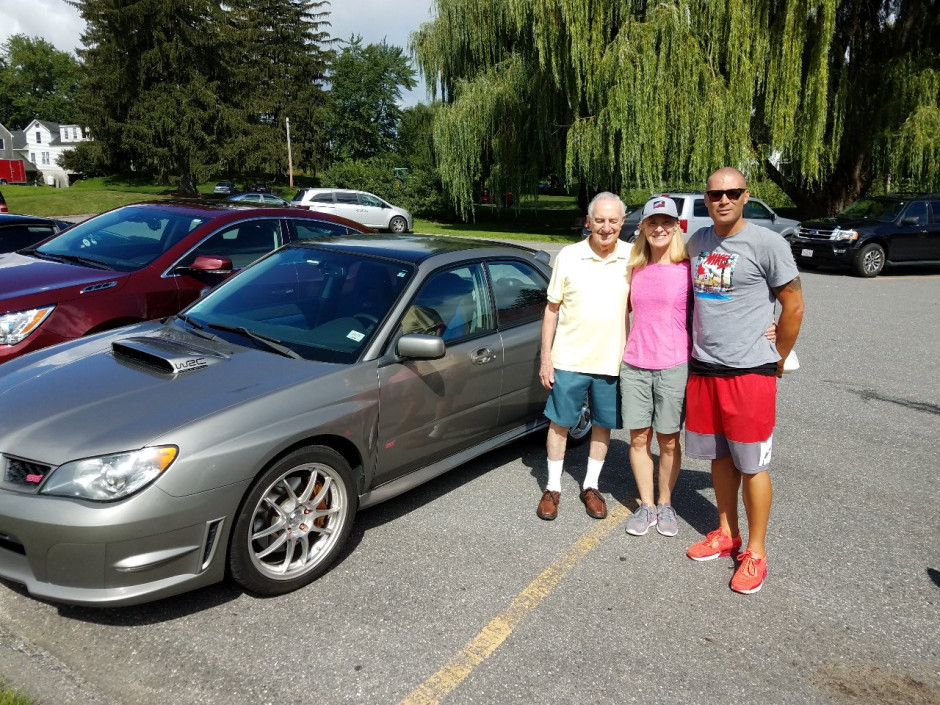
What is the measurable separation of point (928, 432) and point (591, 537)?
351 cm

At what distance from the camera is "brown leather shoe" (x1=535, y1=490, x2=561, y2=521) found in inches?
167

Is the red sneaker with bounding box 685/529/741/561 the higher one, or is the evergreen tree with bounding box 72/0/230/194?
the evergreen tree with bounding box 72/0/230/194

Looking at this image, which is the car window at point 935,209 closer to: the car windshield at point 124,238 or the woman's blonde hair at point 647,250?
the woman's blonde hair at point 647,250

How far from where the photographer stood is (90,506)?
2.79 meters

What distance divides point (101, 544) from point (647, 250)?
2880 mm

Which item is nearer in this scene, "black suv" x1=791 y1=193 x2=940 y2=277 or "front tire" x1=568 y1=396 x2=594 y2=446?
"front tire" x1=568 y1=396 x2=594 y2=446

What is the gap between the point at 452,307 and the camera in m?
4.36

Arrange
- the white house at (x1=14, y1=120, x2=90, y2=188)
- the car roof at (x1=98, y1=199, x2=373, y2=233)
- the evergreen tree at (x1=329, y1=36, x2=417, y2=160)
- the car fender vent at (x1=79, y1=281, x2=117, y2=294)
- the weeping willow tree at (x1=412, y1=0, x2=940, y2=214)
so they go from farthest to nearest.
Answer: the white house at (x1=14, y1=120, x2=90, y2=188)
the evergreen tree at (x1=329, y1=36, x2=417, y2=160)
the weeping willow tree at (x1=412, y1=0, x2=940, y2=214)
the car roof at (x1=98, y1=199, x2=373, y2=233)
the car fender vent at (x1=79, y1=281, x2=117, y2=294)

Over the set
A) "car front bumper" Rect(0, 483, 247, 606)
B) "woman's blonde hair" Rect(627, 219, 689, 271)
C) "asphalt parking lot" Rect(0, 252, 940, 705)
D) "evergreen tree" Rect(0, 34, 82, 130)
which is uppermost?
"evergreen tree" Rect(0, 34, 82, 130)

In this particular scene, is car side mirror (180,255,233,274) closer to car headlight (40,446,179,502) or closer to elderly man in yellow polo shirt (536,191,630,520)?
elderly man in yellow polo shirt (536,191,630,520)

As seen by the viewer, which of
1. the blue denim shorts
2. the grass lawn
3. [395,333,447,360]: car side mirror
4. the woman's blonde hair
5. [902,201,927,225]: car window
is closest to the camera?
[395,333,447,360]: car side mirror

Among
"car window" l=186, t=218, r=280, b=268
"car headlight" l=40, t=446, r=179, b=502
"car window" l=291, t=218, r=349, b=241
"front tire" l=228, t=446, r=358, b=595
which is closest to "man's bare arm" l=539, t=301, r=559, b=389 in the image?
"front tire" l=228, t=446, r=358, b=595

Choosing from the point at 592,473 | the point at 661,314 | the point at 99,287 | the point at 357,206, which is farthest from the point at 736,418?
the point at 357,206

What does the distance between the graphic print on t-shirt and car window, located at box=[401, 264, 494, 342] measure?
1.36 metres
